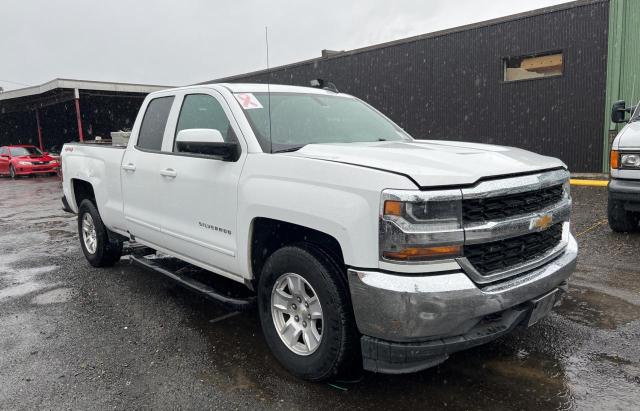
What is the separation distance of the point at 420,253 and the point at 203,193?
72.9 inches

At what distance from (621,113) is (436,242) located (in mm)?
5730

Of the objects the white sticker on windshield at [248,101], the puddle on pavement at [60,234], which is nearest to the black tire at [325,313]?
the white sticker on windshield at [248,101]

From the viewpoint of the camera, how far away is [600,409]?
2.70m

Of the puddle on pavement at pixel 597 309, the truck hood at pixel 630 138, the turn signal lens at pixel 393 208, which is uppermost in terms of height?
the truck hood at pixel 630 138

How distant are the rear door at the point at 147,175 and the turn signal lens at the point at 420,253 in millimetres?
2437

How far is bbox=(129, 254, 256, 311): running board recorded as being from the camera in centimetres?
349

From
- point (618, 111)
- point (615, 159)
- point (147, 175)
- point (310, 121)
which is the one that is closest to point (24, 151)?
point (147, 175)

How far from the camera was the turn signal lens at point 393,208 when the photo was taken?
248cm

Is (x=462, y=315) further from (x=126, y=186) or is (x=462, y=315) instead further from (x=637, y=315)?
(x=126, y=186)

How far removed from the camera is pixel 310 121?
3.90 metres

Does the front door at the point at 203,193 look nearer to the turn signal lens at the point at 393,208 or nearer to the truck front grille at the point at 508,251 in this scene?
the turn signal lens at the point at 393,208

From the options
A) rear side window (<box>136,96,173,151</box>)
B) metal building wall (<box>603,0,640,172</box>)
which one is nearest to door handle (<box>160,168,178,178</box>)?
rear side window (<box>136,96,173,151</box>)

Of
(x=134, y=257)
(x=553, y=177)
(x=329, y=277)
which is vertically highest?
(x=553, y=177)

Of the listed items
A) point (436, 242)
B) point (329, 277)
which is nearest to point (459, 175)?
point (436, 242)
